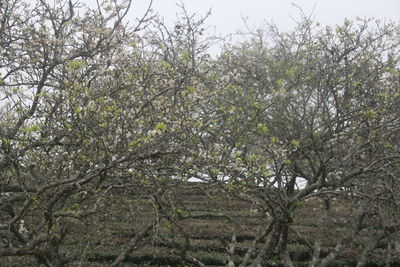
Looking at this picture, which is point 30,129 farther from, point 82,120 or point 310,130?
point 310,130

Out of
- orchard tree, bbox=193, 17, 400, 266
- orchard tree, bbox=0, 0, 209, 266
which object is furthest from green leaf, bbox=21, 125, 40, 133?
orchard tree, bbox=193, 17, 400, 266

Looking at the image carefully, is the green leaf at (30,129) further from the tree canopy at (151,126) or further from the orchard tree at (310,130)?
the orchard tree at (310,130)

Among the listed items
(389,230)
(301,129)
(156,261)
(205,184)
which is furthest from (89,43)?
(156,261)

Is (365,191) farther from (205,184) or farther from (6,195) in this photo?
(6,195)

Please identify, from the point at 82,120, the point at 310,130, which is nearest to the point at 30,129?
the point at 82,120

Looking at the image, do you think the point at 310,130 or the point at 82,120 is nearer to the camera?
the point at 82,120

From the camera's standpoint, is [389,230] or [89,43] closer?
[89,43]

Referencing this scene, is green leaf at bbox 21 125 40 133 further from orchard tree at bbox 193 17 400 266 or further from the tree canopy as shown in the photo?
orchard tree at bbox 193 17 400 266

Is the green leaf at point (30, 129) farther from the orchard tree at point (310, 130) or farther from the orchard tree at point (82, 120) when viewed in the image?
the orchard tree at point (310, 130)

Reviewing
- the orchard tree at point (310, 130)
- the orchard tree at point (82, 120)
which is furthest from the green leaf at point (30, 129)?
the orchard tree at point (310, 130)

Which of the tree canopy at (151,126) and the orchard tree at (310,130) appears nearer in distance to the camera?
the tree canopy at (151,126)

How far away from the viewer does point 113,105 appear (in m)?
5.95

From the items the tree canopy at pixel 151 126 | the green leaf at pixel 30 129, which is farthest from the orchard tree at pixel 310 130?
the green leaf at pixel 30 129

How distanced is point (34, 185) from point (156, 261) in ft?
28.9
